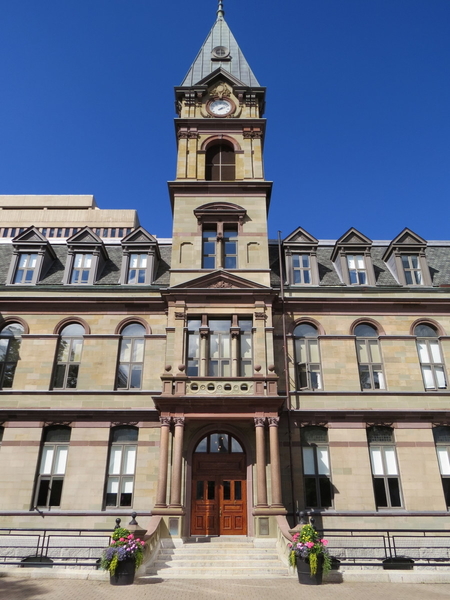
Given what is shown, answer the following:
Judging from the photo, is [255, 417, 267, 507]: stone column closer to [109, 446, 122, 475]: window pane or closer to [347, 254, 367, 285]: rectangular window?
[109, 446, 122, 475]: window pane

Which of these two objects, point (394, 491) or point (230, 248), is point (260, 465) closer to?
point (394, 491)

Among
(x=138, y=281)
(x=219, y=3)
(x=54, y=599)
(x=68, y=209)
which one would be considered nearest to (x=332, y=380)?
(x=138, y=281)

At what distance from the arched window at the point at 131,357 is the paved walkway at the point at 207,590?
998 centimetres

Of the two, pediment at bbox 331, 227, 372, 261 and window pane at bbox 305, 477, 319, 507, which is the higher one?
pediment at bbox 331, 227, 372, 261

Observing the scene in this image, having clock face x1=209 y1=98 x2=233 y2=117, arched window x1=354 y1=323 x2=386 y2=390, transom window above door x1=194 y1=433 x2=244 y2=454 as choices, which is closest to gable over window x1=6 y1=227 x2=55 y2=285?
transom window above door x1=194 y1=433 x2=244 y2=454

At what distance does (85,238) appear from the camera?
87.6 feet

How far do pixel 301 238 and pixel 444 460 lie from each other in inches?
527

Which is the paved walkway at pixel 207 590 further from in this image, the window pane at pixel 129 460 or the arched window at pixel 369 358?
the arched window at pixel 369 358

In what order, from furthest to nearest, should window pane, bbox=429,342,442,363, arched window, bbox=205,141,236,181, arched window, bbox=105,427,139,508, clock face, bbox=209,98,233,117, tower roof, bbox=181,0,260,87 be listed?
tower roof, bbox=181,0,260,87
clock face, bbox=209,98,233,117
arched window, bbox=205,141,236,181
window pane, bbox=429,342,442,363
arched window, bbox=105,427,139,508

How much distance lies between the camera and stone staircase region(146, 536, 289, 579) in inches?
588

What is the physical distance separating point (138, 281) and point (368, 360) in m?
12.9

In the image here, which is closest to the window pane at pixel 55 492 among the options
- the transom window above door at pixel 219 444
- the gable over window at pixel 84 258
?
the transom window above door at pixel 219 444

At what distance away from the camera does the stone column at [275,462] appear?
1887cm

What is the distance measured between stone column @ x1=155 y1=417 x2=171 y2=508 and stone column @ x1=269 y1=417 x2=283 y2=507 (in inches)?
172
